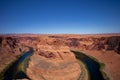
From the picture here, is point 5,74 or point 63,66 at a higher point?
point 63,66

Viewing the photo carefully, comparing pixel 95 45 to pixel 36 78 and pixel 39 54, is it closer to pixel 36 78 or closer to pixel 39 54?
pixel 39 54

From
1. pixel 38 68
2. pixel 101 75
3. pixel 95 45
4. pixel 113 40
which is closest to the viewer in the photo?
pixel 38 68

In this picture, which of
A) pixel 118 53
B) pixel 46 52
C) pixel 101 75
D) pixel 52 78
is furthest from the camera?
pixel 118 53

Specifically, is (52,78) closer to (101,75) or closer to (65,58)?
(65,58)

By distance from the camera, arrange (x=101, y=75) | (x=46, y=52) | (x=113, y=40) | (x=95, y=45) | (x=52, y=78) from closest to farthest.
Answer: (x=52, y=78) < (x=101, y=75) < (x=46, y=52) < (x=113, y=40) < (x=95, y=45)

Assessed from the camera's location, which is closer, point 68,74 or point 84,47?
point 68,74

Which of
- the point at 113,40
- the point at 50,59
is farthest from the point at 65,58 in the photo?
the point at 113,40

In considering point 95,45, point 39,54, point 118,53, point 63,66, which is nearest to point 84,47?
point 95,45

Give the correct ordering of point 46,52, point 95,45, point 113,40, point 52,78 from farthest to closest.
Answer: point 95,45 → point 113,40 → point 46,52 → point 52,78

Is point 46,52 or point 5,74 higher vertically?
point 46,52
